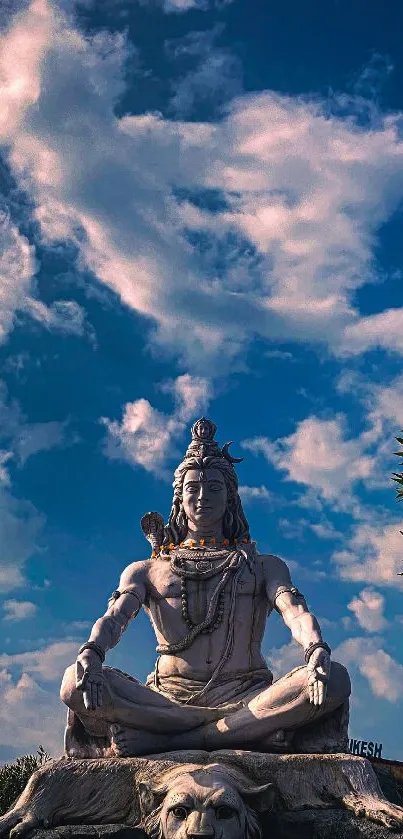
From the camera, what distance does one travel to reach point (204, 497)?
10.2 m

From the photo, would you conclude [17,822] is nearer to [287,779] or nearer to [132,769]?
[132,769]

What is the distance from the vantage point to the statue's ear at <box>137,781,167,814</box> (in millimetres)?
6988

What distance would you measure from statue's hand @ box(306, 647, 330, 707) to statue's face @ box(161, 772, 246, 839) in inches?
52.8

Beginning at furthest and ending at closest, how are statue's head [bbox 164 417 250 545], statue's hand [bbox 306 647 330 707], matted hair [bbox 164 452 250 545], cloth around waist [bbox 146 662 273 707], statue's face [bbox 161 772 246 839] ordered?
1. matted hair [bbox 164 452 250 545]
2. statue's head [bbox 164 417 250 545]
3. cloth around waist [bbox 146 662 273 707]
4. statue's hand [bbox 306 647 330 707]
5. statue's face [bbox 161 772 246 839]

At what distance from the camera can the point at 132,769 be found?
759 cm

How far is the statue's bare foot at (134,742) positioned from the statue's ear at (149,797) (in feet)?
2.97

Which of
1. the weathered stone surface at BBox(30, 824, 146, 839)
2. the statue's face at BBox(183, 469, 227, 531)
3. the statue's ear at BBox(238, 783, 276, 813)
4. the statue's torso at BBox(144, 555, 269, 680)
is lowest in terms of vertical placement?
the weathered stone surface at BBox(30, 824, 146, 839)

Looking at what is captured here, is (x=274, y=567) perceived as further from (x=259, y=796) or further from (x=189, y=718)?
(x=259, y=796)

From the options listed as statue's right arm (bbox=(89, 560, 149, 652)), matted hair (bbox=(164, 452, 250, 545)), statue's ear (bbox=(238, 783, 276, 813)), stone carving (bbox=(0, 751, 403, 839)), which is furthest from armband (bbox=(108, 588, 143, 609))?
statue's ear (bbox=(238, 783, 276, 813))

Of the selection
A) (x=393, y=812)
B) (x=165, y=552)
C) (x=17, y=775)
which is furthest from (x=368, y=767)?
(x=17, y=775)

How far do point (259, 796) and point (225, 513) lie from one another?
12.9ft

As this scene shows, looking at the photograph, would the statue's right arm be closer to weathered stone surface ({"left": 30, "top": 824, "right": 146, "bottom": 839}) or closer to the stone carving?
the stone carving

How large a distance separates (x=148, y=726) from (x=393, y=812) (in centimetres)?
225

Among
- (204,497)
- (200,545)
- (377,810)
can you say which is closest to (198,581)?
(200,545)
